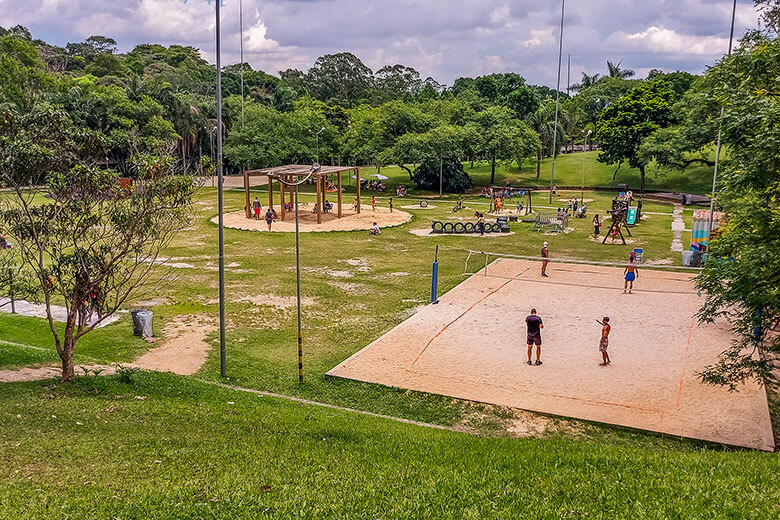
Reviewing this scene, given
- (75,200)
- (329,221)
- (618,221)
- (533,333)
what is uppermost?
(75,200)

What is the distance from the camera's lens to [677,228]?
4022 cm

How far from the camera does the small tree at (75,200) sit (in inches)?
489

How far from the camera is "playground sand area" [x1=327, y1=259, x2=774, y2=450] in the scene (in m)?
13.9

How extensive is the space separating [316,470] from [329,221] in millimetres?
32658

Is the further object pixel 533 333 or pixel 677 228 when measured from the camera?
pixel 677 228

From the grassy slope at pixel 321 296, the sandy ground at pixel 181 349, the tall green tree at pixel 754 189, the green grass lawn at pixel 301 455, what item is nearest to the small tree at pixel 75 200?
the green grass lawn at pixel 301 455

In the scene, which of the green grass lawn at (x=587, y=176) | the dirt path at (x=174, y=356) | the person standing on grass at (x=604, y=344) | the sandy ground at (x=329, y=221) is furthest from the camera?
the green grass lawn at (x=587, y=176)

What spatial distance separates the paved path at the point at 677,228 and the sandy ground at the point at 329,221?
16239mm

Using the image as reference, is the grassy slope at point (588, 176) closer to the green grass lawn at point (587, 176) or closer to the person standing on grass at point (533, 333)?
the green grass lawn at point (587, 176)

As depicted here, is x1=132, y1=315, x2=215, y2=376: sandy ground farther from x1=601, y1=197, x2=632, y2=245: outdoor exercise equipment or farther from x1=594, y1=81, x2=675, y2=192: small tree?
x1=594, y1=81, x2=675, y2=192: small tree

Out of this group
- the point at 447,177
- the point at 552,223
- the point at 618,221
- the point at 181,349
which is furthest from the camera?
the point at 447,177

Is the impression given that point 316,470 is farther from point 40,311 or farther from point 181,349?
point 40,311

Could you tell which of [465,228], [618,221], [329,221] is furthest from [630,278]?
[329,221]

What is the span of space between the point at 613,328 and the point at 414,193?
41528 mm
